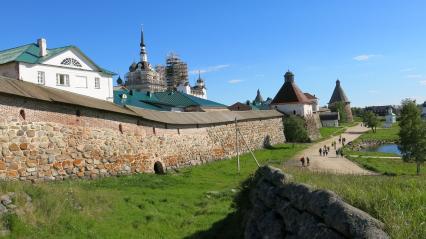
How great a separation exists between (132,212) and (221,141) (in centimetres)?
1671

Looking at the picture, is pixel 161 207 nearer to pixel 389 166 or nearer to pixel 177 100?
pixel 389 166

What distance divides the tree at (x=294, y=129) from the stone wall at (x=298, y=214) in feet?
110

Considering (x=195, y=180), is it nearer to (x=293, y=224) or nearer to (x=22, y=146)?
(x=22, y=146)

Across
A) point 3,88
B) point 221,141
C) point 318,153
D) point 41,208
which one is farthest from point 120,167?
point 318,153

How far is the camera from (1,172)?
1209 cm

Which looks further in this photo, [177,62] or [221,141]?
[177,62]

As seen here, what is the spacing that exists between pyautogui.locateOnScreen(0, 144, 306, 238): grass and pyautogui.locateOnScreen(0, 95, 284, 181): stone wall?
2.77ft

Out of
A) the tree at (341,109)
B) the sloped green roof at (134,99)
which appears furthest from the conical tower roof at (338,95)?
the sloped green roof at (134,99)

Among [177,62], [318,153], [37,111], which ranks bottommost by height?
[318,153]

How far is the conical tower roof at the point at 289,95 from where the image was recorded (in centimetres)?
4678

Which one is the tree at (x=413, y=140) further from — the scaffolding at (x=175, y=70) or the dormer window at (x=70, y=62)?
the scaffolding at (x=175, y=70)

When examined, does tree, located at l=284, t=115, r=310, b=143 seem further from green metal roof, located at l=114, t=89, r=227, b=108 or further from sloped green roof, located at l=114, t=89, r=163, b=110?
sloped green roof, located at l=114, t=89, r=163, b=110

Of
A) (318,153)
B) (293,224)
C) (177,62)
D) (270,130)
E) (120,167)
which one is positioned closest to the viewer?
(293,224)

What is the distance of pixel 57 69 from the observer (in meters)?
25.7
